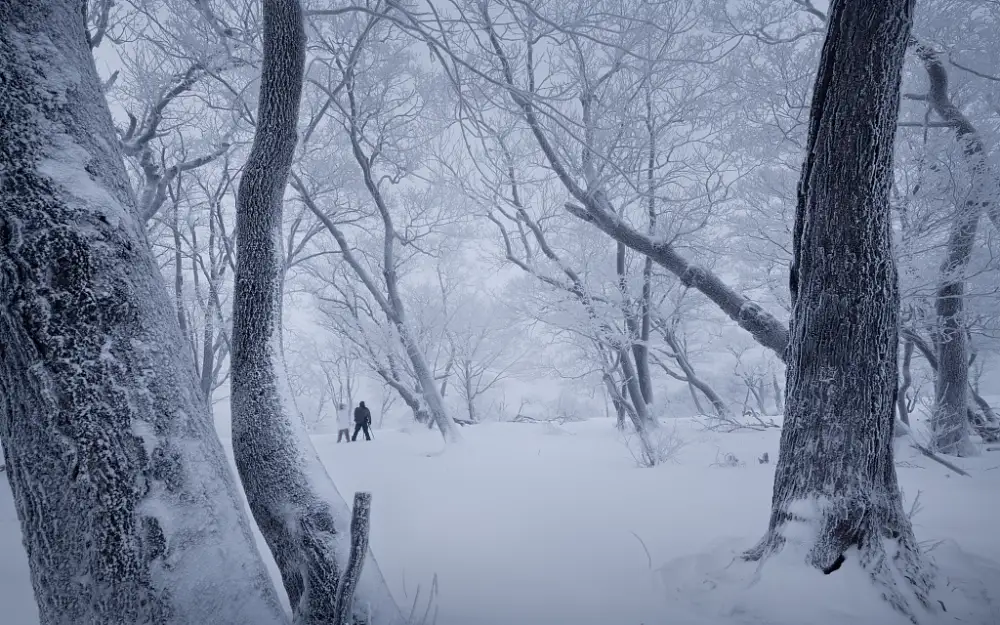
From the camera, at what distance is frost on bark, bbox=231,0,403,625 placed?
4.82 feet

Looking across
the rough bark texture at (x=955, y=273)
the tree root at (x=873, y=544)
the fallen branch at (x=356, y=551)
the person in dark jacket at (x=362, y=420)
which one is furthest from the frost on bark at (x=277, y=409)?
the person in dark jacket at (x=362, y=420)

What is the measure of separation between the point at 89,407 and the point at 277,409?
825 millimetres

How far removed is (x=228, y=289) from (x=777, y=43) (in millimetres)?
10530

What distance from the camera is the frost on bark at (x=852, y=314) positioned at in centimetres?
164

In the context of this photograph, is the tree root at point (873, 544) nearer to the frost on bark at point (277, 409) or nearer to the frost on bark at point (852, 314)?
the frost on bark at point (852, 314)

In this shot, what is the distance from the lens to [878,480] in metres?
1.69

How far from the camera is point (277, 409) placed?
5.71 ft

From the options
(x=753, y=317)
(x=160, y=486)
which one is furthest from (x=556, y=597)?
(x=753, y=317)

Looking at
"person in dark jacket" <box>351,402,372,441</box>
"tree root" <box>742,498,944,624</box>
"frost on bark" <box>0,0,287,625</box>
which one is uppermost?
"frost on bark" <box>0,0,287,625</box>

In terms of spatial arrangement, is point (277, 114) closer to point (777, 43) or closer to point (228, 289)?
point (777, 43)

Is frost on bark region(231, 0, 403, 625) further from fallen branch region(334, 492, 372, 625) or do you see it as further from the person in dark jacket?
the person in dark jacket

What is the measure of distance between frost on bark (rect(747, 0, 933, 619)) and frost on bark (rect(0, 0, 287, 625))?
2.06 m

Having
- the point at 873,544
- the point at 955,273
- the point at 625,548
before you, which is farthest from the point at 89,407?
the point at 955,273

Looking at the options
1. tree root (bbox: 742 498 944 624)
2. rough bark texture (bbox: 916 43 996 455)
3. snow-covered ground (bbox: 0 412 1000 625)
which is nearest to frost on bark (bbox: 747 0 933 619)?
tree root (bbox: 742 498 944 624)
